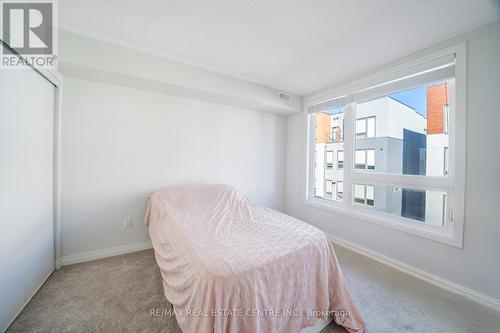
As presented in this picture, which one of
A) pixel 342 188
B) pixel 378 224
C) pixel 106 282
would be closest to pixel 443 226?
pixel 378 224

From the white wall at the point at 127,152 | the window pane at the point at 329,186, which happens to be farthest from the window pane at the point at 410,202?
the white wall at the point at 127,152

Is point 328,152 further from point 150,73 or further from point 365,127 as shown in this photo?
point 150,73

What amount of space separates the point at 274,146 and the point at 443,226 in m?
2.50

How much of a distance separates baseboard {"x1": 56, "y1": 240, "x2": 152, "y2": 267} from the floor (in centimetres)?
8

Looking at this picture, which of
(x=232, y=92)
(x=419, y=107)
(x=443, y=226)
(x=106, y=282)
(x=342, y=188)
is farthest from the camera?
(x=342, y=188)

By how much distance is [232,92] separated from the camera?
263 cm

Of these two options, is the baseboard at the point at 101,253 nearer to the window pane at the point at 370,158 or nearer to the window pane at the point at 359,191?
the window pane at the point at 359,191

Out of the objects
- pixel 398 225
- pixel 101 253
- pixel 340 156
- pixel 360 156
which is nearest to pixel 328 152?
pixel 340 156

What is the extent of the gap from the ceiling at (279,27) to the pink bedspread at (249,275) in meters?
1.82

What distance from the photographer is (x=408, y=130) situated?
221cm

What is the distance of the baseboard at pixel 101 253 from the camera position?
204 cm

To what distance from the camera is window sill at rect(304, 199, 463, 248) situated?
5.90 ft

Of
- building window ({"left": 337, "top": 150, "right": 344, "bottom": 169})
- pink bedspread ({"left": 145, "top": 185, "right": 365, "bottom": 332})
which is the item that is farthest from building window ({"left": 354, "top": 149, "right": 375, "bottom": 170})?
pink bedspread ({"left": 145, "top": 185, "right": 365, "bottom": 332})

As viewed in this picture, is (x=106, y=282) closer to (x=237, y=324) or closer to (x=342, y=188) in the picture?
(x=237, y=324)
